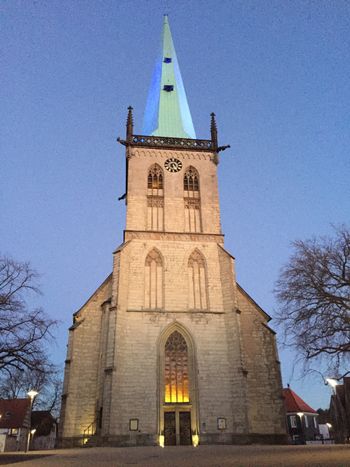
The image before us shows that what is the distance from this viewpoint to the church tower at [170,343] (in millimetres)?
22016

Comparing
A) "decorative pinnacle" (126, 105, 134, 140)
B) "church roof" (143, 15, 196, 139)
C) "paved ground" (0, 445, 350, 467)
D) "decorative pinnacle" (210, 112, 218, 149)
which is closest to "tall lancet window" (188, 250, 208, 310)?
"decorative pinnacle" (210, 112, 218, 149)

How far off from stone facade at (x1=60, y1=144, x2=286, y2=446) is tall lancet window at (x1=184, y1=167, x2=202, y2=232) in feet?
0.70

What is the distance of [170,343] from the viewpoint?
80.0 feet

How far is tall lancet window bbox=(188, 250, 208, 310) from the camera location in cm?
2591

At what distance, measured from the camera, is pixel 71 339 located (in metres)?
24.3

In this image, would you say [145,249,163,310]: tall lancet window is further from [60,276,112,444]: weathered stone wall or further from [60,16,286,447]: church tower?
[60,276,112,444]: weathered stone wall

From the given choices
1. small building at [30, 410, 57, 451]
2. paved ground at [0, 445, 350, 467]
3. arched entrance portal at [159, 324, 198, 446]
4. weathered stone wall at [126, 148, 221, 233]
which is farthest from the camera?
small building at [30, 410, 57, 451]

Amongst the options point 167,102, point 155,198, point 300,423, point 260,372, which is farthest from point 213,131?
point 300,423

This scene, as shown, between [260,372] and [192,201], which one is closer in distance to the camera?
[260,372]

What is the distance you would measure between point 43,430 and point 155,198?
26.3 metres

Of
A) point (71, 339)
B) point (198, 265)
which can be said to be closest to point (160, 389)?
point (71, 339)

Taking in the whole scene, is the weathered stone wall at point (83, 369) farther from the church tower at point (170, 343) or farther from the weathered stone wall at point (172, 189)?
the weathered stone wall at point (172, 189)

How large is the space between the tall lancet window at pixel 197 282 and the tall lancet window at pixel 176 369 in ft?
7.87

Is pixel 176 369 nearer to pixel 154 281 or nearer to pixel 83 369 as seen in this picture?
pixel 83 369
